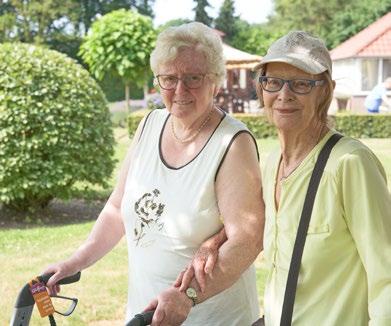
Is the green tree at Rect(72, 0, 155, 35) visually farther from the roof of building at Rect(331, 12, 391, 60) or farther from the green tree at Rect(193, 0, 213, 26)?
the roof of building at Rect(331, 12, 391, 60)

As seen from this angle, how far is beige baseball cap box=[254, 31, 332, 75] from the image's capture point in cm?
191

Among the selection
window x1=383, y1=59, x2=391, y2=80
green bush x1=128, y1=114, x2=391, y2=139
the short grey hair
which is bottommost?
green bush x1=128, y1=114, x2=391, y2=139

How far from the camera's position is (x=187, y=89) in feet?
8.22

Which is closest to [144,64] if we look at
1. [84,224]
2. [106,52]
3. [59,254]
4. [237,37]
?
[106,52]

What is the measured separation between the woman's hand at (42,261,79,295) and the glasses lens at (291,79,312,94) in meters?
1.25

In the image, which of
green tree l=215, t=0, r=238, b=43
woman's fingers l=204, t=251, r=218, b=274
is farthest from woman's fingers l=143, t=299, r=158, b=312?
green tree l=215, t=0, r=238, b=43

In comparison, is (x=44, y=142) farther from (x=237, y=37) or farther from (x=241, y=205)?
(x=237, y=37)

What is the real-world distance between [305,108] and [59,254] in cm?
583

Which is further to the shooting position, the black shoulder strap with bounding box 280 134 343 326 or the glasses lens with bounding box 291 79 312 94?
the glasses lens with bounding box 291 79 312 94

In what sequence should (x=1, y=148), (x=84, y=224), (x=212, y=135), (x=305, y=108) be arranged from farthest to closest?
1. (x=84, y=224)
2. (x=1, y=148)
3. (x=212, y=135)
4. (x=305, y=108)

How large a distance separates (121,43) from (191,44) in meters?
24.1

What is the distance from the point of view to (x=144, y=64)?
2717cm

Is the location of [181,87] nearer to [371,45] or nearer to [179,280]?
[179,280]

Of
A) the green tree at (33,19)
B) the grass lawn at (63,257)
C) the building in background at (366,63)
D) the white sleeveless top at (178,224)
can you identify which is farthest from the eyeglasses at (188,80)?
the green tree at (33,19)
